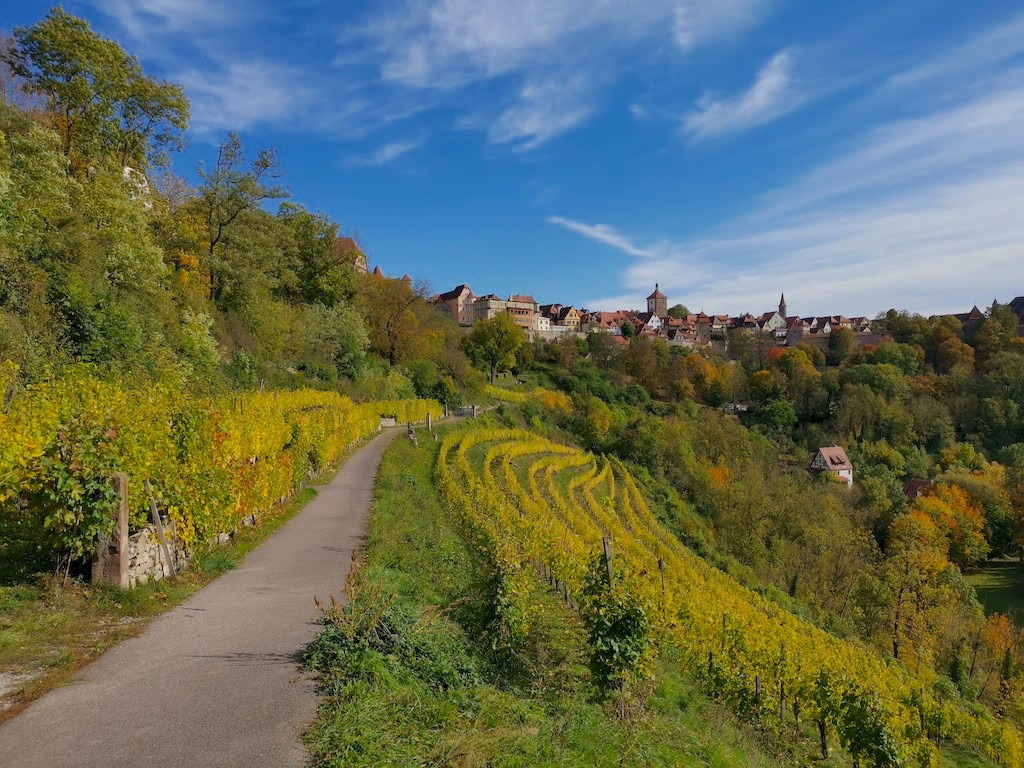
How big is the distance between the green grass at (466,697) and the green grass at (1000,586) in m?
46.1

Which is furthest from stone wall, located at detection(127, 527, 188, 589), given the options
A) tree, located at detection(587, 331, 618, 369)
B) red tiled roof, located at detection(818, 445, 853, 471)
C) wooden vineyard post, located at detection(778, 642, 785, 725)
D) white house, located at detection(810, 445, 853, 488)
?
tree, located at detection(587, 331, 618, 369)

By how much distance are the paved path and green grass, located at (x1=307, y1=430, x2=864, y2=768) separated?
1.30 ft

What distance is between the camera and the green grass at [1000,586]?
4359 cm

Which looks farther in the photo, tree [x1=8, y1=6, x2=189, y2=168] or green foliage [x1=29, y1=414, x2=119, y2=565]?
tree [x1=8, y1=6, x2=189, y2=168]

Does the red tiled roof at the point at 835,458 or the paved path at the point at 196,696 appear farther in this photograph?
the red tiled roof at the point at 835,458

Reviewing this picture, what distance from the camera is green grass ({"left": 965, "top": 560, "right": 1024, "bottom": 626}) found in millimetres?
43594

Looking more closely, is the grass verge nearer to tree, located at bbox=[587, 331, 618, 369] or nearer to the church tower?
tree, located at bbox=[587, 331, 618, 369]

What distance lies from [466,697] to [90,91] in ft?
85.9

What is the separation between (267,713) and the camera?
4.72 meters

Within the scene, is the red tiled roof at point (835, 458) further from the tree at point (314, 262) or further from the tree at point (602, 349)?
the tree at point (314, 262)

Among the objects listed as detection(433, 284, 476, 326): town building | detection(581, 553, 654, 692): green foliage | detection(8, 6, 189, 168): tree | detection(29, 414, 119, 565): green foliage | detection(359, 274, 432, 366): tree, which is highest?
detection(433, 284, 476, 326): town building

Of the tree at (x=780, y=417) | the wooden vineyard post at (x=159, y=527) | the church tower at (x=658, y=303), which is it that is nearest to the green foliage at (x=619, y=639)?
the wooden vineyard post at (x=159, y=527)

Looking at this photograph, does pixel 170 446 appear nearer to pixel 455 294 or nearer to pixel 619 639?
pixel 619 639

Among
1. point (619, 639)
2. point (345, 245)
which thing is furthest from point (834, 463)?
point (619, 639)
